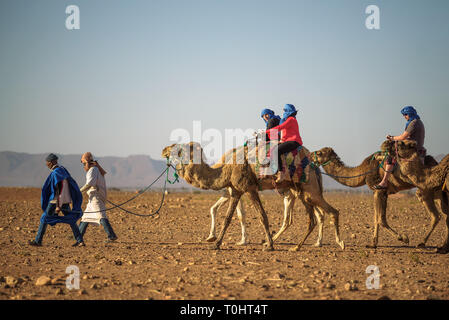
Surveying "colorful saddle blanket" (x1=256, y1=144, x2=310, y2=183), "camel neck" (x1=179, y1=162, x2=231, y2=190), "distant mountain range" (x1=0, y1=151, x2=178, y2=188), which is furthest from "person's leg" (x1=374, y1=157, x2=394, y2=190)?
"distant mountain range" (x1=0, y1=151, x2=178, y2=188)

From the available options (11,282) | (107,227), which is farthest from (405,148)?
(11,282)

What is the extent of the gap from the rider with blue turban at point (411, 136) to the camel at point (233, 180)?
1349 millimetres

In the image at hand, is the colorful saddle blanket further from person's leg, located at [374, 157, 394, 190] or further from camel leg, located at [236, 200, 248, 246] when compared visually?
person's leg, located at [374, 157, 394, 190]

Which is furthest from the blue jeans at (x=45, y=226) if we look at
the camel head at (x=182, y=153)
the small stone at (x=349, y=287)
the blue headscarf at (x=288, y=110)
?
the small stone at (x=349, y=287)

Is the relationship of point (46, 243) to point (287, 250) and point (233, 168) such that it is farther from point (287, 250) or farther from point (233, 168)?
point (287, 250)

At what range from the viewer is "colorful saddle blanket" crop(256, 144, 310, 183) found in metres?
10.4

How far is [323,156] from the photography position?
37.7 feet

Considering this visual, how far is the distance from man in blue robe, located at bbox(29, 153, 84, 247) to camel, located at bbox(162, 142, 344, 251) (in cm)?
257

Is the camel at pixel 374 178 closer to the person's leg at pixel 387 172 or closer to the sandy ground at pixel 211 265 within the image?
the person's leg at pixel 387 172

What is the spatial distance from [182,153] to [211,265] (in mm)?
2658

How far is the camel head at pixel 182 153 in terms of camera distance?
10320 millimetres

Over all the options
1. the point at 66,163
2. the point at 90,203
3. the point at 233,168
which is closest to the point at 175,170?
the point at 233,168

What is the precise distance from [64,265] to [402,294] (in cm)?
592
